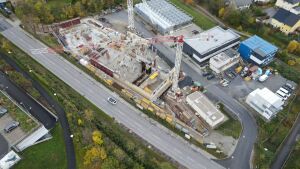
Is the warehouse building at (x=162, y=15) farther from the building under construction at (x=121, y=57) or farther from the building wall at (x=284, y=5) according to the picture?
the building wall at (x=284, y=5)

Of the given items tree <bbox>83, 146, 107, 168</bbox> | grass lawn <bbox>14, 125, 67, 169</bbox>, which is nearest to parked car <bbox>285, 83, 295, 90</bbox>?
tree <bbox>83, 146, 107, 168</bbox>

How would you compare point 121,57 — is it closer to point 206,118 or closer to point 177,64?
point 177,64

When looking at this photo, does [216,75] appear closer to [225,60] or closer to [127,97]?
[225,60]

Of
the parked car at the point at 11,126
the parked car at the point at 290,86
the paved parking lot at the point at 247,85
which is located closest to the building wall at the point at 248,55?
the paved parking lot at the point at 247,85

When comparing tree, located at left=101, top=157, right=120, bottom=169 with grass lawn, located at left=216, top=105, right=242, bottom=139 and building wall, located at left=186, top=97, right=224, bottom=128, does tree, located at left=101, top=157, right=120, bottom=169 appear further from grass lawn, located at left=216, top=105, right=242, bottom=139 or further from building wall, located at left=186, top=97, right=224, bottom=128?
grass lawn, located at left=216, top=105, right=242, bottom=139

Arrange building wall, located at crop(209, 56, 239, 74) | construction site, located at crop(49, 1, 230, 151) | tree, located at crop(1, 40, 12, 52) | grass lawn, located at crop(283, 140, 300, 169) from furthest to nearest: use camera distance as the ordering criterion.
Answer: tree, located at crop(1, 40, 12, 52)
building wall, located at crop(209, 56, 239, 74)
construction site, located at crop(49, 1, 230, 151)
grass lawn, located at crop(283, 140, 300, 169)
